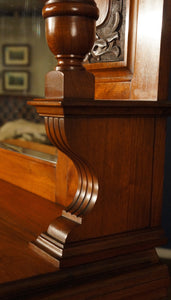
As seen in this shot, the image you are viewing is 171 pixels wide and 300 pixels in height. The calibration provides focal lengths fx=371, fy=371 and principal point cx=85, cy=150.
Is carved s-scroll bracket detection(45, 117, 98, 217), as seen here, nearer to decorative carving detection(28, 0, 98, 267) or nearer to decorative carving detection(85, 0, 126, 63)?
decorative carving detection(28, 0, 98, 267)

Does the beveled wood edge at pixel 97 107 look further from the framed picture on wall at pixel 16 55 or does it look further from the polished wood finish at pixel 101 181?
the framed picture on wall at pixel 16 55

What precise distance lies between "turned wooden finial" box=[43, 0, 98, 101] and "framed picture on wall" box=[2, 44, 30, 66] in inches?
40.0

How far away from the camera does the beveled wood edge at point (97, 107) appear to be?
77 cm

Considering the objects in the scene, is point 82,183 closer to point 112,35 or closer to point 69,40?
point 69,40

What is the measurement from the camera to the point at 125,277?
0.90 metres

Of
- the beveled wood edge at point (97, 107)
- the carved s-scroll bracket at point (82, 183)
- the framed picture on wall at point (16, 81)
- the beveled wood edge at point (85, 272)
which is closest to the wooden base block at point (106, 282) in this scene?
the beveled wood edge at point (85, 272)

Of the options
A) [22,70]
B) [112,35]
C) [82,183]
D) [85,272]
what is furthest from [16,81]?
[85,272]

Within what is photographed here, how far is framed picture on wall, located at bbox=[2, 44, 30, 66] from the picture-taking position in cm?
181

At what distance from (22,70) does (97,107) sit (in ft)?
3.81

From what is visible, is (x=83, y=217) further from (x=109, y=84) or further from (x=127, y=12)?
(x=127, y=12)

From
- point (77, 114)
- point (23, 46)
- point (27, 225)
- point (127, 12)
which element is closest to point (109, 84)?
point (127, 12)

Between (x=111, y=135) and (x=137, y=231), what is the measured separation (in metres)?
0.28

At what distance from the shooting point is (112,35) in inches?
43.1

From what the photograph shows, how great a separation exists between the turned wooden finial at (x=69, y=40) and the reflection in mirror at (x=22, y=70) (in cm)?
68
